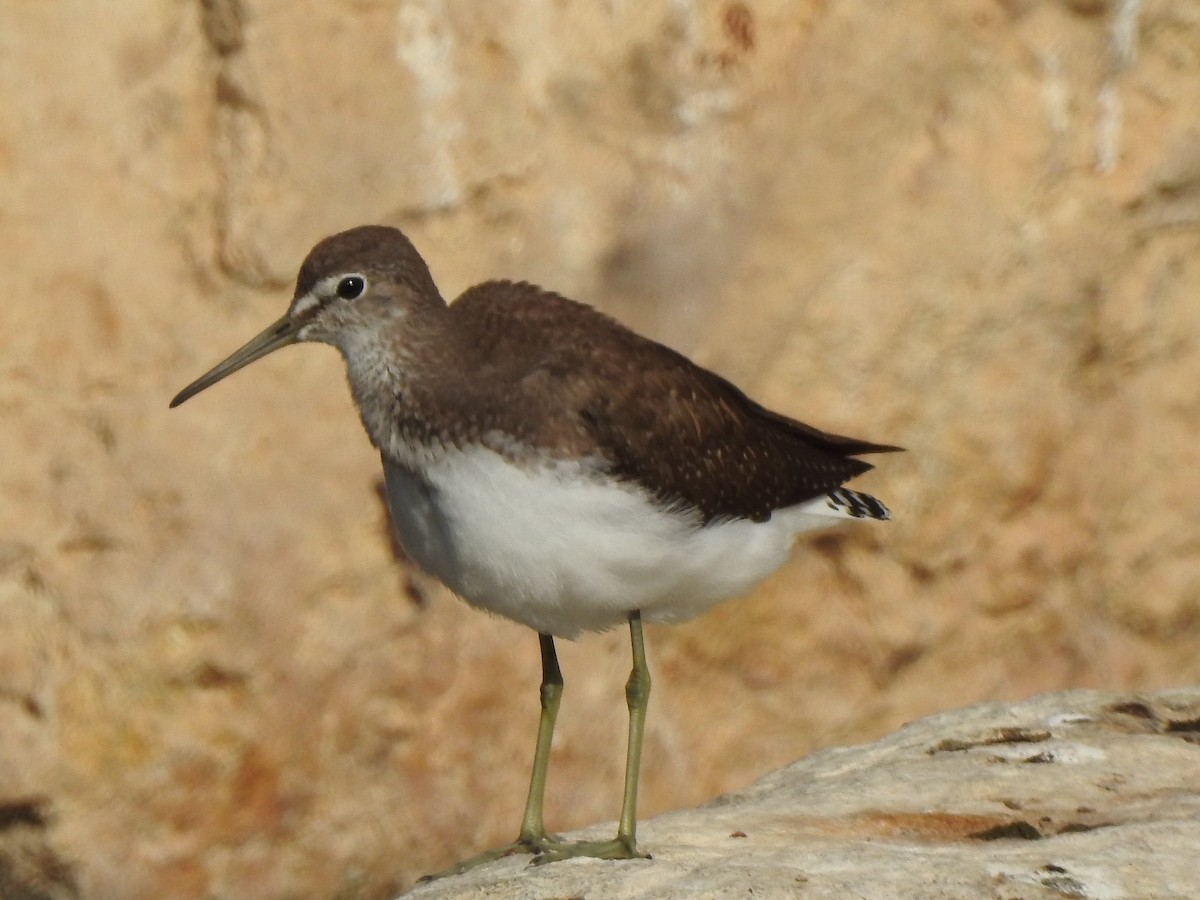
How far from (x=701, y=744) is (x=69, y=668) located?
320 centimetres

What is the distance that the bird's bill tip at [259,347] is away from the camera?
688 cm

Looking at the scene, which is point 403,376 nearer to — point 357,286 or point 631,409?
point 357,286

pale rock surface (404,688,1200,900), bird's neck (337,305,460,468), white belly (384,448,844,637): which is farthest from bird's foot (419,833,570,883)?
bird's neck (337,305,460,468)

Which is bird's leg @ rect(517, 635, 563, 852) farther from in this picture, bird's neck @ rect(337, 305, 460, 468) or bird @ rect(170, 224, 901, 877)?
bird's neck @ rect(337, 305, 460, 468)

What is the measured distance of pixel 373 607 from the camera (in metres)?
9.16

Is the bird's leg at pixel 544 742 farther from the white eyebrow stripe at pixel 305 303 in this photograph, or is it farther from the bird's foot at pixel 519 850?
the white eyebrow stripe at pixel 305 303

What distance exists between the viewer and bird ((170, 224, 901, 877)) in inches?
246

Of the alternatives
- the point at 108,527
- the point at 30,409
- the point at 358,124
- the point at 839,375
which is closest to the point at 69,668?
the point at 108,527

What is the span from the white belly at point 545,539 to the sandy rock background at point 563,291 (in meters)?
2.64

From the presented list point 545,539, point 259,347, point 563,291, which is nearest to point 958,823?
point 545,539

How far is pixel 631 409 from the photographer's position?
21.7ft

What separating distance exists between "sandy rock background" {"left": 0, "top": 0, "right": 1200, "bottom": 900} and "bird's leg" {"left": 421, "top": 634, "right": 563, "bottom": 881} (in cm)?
181

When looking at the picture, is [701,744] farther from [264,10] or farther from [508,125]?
[264,10]

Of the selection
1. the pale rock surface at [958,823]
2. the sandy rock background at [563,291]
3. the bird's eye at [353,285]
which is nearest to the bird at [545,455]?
the bird's eye at [353,285]
